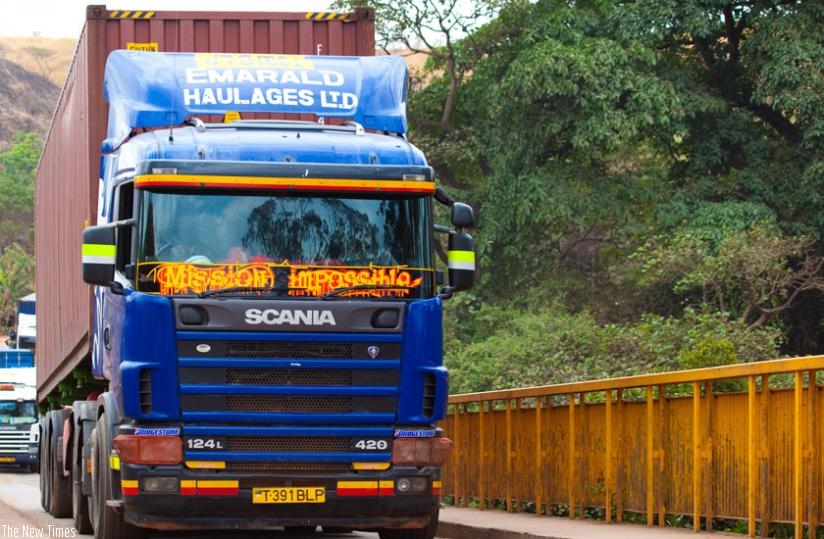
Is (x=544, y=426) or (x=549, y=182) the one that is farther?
(x=549, y=182)

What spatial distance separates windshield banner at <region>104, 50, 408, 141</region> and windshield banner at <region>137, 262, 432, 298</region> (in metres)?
1.92

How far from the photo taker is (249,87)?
1279cm

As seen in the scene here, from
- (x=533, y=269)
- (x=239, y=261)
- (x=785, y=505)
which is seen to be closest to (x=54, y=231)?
(x=239, y=261)

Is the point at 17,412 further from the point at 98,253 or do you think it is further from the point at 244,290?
the point at 244,290

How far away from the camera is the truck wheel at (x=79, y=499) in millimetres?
14578

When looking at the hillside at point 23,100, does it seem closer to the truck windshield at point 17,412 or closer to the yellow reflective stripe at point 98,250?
the truck windshield at point 17,412

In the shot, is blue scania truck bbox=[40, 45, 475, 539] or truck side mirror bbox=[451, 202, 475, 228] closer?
blue scania truck bbox=[40, 45, 475, 539]

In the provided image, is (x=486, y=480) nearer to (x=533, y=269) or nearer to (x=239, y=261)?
(x=239, y=261)

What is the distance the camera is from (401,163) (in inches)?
458

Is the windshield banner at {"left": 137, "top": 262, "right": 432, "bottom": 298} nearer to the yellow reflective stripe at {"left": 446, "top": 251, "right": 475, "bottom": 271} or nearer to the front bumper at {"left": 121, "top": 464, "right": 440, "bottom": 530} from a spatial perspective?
the yellow reflective stripe at {"left": 446, "top": 251, "right": 475, "bottom": 271}

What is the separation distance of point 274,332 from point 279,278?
1.38 feet

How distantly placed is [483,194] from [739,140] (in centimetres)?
599

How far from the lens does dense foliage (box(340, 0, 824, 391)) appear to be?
29.5m

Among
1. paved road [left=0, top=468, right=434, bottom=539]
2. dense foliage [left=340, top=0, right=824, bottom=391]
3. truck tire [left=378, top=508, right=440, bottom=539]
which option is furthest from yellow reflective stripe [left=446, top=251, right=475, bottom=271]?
dense foliage [left=340, top=0, right=824, bottom=391]
